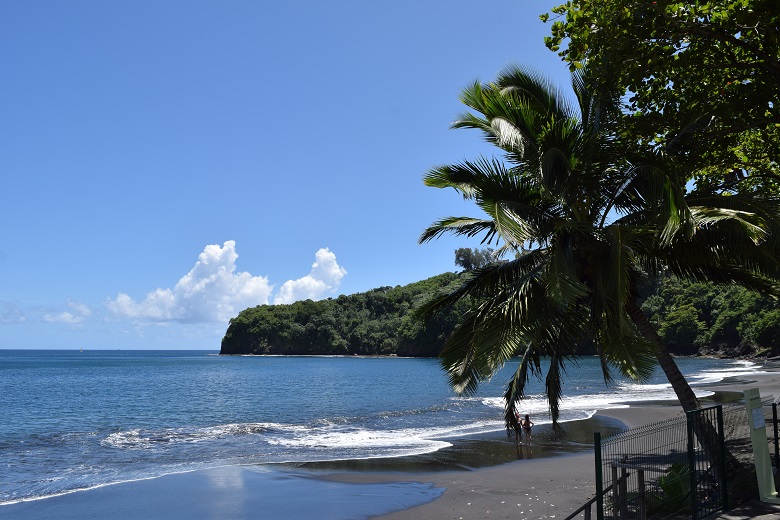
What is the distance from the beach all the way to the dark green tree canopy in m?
7.69

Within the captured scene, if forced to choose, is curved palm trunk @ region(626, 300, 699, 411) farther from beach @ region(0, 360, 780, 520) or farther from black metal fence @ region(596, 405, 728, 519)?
beach @ region(0, 360, 780, 520)

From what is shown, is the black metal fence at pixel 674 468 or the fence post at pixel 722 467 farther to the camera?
the fence post at pixel 722 467

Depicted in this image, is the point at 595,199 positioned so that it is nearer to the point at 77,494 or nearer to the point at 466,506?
the point at 466,506

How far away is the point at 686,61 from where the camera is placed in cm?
1080

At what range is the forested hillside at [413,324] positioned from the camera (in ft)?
314

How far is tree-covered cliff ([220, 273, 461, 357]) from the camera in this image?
480ft

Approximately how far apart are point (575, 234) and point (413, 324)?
125605mm

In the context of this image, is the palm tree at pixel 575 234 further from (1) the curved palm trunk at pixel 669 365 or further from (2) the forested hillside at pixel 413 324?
(2) the forested hillside at pixel 413 324

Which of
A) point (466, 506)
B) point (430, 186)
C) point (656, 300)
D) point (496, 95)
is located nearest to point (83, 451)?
point (466, 506)

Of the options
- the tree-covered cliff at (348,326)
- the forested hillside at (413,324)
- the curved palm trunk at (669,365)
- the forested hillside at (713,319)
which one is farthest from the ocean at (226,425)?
the tree-covered cliff at (348,326)

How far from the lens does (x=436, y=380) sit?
2756 inches

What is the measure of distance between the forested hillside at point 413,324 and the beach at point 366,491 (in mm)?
62654

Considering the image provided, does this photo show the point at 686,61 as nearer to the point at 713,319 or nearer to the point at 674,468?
the point at 674,468

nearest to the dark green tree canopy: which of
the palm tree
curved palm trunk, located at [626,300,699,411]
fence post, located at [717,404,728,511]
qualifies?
the palm tree
